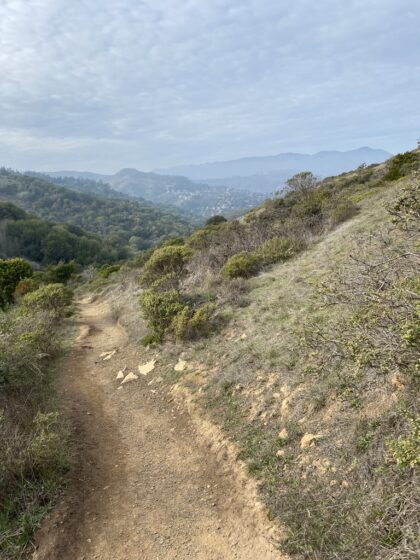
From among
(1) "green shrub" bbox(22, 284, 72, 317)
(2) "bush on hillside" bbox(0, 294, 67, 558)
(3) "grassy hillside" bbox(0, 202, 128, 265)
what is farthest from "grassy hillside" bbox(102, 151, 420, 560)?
(3) "grassy hillside" bbox(0, 202, 128, 265)

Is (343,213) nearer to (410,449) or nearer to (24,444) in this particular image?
(410,449)

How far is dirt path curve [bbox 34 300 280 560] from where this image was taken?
442 cm

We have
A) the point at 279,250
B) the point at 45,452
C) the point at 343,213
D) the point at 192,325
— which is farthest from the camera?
the point at 343,213

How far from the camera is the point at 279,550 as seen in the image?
13.3ft

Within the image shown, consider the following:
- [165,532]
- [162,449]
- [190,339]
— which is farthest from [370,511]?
[190,339]

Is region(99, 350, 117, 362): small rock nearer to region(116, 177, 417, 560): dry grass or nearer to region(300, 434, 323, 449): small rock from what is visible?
region(116, 177, 417, 560): dry grass

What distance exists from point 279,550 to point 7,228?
101875 millimetres

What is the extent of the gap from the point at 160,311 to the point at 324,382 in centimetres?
615

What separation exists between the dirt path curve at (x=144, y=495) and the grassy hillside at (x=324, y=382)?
55 cm

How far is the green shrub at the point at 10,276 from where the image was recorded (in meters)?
19.5

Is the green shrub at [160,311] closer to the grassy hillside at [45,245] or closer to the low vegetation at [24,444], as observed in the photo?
the low vegetation at [24,444]

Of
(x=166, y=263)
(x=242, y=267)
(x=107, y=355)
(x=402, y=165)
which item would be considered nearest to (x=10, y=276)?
(x=166, y=263)

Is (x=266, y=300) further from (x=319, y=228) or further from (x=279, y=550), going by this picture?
(x=319, y=228)

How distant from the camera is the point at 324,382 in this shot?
5980mm
